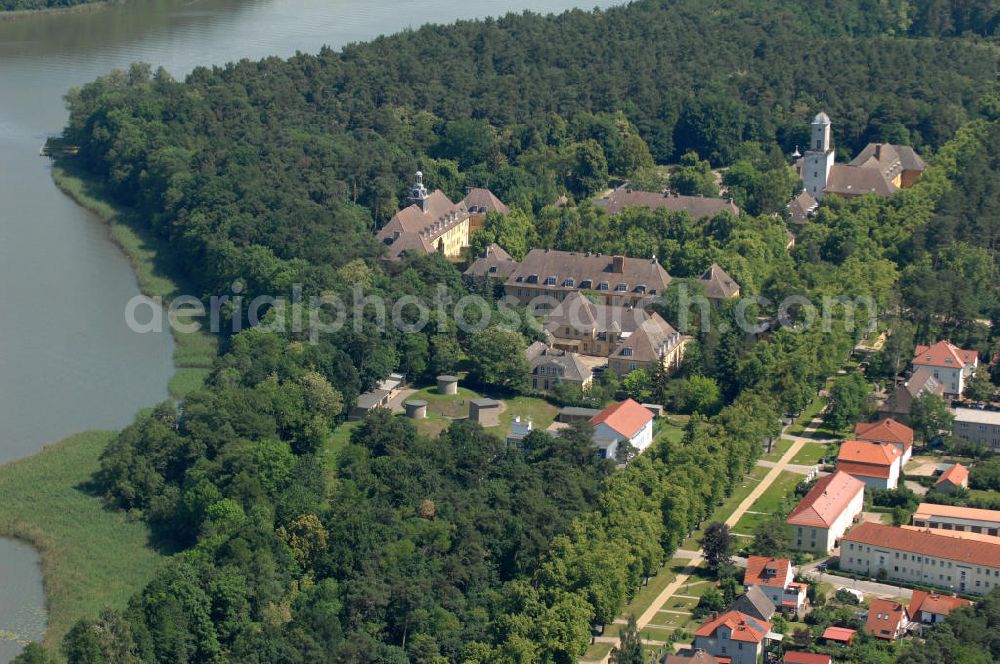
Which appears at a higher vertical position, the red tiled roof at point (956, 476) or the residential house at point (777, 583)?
the red tiled roof at point (956, 476)

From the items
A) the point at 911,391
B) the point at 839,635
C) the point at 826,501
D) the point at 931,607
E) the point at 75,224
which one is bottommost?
the point at 839,635

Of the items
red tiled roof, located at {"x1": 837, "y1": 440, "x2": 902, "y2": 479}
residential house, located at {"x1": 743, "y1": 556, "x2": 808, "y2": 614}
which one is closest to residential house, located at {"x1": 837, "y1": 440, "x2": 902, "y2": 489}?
red tiled roof, located at {"x1": 837, "y1": 440, "x2": 902, "y2": 479}

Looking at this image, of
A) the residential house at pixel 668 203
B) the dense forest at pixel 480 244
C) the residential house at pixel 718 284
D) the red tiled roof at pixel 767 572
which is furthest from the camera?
the residential house at pixel 668 203

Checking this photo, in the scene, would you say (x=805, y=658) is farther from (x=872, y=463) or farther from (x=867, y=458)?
(x=867, y=458)

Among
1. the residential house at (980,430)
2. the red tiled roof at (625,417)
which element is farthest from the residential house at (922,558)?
the red tiled roof at (625,417)

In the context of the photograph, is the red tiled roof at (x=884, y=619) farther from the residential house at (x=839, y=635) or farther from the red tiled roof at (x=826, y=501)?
the red tiled roof at (x=826, y=501)

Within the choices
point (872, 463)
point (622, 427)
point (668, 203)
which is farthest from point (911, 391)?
point (668, 203)
